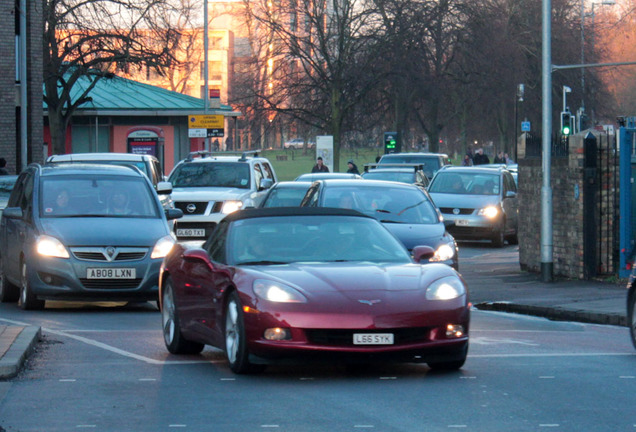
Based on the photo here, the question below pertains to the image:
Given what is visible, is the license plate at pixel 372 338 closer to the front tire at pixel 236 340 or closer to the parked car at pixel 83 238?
the front tire at pixel 236 340

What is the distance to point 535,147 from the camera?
21703 millimetres

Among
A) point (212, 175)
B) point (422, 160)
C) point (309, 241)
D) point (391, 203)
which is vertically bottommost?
point (309, 241)

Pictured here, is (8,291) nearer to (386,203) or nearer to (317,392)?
(386,203)

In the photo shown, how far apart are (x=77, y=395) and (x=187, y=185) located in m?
17.5

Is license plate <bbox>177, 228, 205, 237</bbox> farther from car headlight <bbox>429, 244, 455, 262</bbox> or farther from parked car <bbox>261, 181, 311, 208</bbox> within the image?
car headlight <bbox>429, 244, 455, 262</bbox>

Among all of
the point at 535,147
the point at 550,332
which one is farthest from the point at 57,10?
the point at 550,332

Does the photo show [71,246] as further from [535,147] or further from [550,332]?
[535,147]

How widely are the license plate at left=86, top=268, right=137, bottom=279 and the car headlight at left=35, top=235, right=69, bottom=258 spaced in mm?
361

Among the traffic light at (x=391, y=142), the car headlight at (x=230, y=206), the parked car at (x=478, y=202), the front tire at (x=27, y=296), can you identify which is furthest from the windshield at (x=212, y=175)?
the traffic light at (x=391, y=142)

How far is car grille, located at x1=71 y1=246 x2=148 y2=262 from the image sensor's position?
1423 centimetres

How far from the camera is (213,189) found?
25.1 m

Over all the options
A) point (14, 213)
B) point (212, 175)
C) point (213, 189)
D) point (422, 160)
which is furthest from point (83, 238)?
point (422, 160)

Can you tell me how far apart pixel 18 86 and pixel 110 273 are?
22706 millimetres

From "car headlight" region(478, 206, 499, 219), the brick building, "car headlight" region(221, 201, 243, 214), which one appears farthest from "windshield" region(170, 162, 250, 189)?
the brick building
